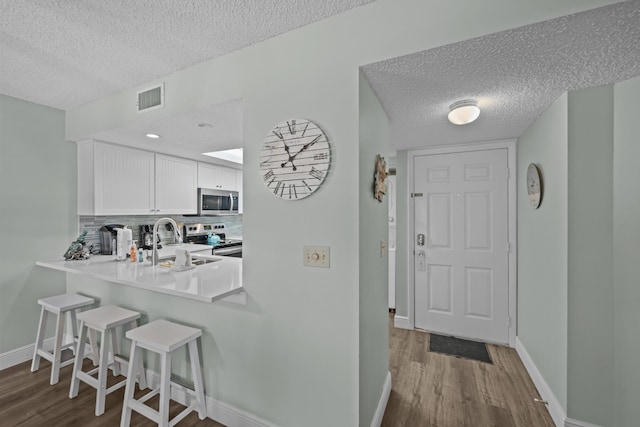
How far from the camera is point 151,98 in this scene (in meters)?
2.15

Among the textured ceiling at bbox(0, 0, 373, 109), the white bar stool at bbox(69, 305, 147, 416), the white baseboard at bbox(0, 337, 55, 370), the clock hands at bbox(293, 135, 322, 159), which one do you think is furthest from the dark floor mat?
the white baseboard at bbox(0, 337, 55, 370)

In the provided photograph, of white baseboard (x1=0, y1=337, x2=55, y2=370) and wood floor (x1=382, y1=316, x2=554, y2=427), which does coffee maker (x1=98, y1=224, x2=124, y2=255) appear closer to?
white baseboard (x1=0, y1=337, x2=55, y2=370)

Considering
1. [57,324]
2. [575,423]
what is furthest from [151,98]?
[575,423]

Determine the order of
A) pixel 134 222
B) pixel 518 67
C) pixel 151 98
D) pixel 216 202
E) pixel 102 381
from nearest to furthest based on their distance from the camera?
pixel 518 67, pixel 102 381, pixel 151 98, pixel 134 222, pixel 216 202

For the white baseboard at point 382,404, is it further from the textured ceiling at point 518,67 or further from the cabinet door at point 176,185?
the cabinet door at point 176,185

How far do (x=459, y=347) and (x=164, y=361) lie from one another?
2664mm

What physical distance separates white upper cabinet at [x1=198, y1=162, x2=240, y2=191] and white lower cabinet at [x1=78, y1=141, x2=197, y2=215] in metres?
0.22

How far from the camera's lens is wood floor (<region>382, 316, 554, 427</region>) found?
1883mm

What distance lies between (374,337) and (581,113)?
1.82m

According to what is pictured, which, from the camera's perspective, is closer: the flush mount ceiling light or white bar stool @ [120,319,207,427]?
white bar stool @ [120,319,207,427]

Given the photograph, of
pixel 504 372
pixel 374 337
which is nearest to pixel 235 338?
pixel 374 337

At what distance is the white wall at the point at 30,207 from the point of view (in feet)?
7.95

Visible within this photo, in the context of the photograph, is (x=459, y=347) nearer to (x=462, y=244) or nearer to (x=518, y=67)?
(x=462, y=244)

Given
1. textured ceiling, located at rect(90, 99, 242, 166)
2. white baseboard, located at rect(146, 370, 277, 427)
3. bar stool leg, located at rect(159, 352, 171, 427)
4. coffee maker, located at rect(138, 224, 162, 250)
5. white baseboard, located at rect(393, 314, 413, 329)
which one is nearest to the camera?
bar stool leg, located at rect(159, 352, 171, 427)
